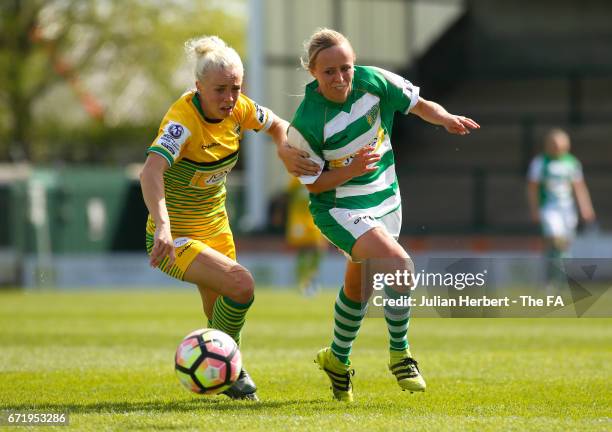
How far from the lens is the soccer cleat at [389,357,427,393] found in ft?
22.6

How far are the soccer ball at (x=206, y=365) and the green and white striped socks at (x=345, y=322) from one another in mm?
814

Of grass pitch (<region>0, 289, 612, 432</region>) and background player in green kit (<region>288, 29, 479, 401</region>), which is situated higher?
background player in green kit (<region>288, 29, 479, 401</region>)

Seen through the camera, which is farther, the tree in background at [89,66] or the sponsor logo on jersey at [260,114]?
the tree in background at [89,66]

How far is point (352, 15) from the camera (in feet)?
83.9

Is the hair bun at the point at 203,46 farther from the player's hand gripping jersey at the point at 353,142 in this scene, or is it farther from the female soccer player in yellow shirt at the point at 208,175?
the player's hand gripping jersey at the point at 353,142

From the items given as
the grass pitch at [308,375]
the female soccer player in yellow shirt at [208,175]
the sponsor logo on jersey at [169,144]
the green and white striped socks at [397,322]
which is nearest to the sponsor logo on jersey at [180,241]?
the female soccer player in yellow shirt at [208,175]

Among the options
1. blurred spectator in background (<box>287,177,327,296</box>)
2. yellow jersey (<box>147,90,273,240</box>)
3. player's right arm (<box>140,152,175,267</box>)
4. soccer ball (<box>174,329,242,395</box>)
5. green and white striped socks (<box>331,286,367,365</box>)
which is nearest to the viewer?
player's right arm (<box>140,152,175,267</box>)

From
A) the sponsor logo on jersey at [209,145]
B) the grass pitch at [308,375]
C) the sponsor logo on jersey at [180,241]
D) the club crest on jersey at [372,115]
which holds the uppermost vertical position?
the club crest on jersey at [372,115]

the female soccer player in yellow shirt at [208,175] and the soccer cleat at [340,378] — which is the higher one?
the female soccer player in yellow shirt at [208,175]

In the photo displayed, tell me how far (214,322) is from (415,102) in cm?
177

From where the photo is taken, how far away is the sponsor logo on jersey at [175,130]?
21.6 ft

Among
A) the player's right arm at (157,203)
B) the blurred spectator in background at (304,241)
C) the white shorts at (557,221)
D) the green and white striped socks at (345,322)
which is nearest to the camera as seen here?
the player's right arm at (157,203)

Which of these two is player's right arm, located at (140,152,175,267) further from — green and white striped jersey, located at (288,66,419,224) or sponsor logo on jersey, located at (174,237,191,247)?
green and white striped jersey, located at (288,66,419,224)

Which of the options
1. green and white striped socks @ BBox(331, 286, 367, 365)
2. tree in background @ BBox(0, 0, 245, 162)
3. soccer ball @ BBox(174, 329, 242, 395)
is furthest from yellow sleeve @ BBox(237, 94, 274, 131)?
tree in background @ BBox(0, 0, 245, 162)
